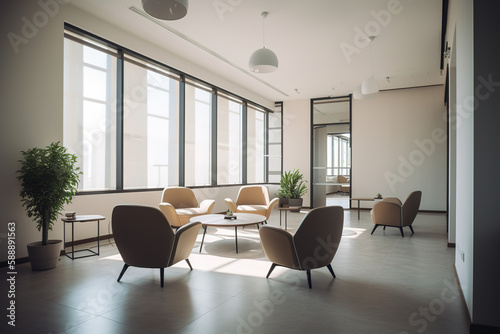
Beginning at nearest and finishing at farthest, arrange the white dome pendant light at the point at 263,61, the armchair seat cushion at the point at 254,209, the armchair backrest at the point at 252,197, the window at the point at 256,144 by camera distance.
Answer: the white dome pendant light at the point at 263,61
the armchair seat cushion at the point at 254,209
the armchair backrest at the point at 252,197
the window at the point at 256,144

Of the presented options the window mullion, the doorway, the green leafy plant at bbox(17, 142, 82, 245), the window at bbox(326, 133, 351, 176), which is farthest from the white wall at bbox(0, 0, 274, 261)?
the window at bbox(326, 133, 351, 176)

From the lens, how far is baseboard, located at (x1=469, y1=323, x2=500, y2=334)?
2.23m

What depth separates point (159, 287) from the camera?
323 cm

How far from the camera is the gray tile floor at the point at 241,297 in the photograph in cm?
243

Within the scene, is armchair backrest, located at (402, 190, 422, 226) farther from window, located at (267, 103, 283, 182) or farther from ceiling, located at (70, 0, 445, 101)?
window, located at (267, 103, 283, 182)

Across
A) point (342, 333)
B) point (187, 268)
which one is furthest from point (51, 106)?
point (342, 333)

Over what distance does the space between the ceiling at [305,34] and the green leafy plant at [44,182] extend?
7.73 ft

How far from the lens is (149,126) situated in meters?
6.36

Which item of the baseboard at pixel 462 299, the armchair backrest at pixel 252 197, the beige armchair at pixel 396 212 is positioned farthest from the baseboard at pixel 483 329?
the armchair backrest at pixel 252 197

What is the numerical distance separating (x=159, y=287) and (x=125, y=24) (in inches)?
170

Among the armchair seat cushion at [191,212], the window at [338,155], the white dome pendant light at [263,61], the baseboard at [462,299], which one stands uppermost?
the white dome pendant light at [263,61]

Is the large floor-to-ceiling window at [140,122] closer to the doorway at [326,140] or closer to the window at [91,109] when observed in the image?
the window at [91,109]

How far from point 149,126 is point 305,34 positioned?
11.1 ft

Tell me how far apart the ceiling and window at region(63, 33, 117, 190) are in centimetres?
64
